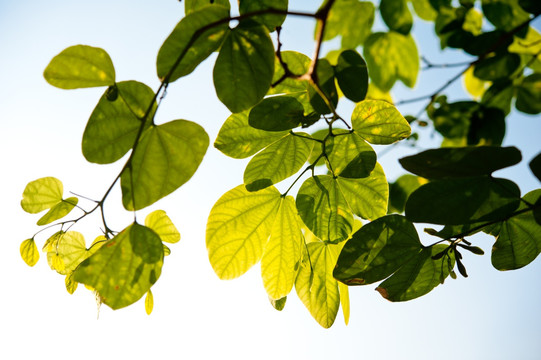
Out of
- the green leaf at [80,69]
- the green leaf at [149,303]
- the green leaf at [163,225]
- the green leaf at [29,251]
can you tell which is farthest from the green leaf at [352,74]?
the green leaf at [29,251]

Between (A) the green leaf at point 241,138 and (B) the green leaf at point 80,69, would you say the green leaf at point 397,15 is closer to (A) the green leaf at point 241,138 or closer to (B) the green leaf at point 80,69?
(A) the green leaf at point 241,138

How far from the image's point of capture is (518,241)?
0.81m

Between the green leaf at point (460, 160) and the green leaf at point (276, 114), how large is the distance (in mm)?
358

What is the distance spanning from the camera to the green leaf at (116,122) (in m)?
0.77

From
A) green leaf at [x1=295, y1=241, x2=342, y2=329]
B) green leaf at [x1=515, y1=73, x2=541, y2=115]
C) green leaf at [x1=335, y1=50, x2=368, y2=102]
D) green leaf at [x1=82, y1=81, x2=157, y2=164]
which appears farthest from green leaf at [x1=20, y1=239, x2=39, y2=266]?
green leaf at [x1=515, y1=73, x2=541, y2=115]

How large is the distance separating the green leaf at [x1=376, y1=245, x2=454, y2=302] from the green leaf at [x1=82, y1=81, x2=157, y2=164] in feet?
2.40

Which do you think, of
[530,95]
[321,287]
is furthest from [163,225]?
[530,95]

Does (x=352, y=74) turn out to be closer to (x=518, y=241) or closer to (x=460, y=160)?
(x=460, y=160)

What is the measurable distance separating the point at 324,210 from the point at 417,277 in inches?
11.7

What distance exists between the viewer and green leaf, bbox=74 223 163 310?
0.68 m

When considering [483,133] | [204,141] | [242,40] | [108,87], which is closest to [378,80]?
[483,133]

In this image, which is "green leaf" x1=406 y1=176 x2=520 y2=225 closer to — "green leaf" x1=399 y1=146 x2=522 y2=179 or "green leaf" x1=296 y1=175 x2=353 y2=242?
"green leaf" x1=399 y1=146 x2=522 y2=179

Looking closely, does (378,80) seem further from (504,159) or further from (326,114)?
(504,159)

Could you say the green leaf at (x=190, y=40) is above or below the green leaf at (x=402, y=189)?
above
